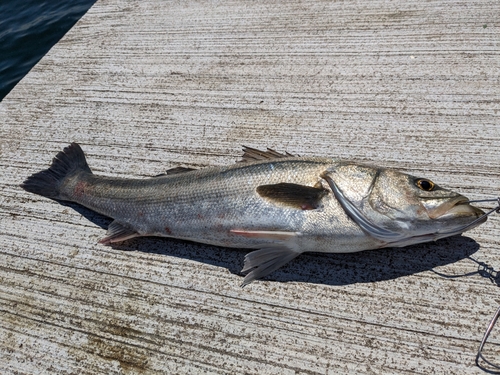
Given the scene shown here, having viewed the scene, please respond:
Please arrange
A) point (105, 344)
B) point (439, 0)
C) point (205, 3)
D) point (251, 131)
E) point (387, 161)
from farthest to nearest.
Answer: point (205, 3) → point (439, 0) → point (251, 131) → point (387, 161) → point (105, 344)

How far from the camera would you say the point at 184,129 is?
4438 mm

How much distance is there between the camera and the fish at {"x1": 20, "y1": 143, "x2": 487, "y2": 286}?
277 cm

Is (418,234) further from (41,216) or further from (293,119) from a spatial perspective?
(41,216)

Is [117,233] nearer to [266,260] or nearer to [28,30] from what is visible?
[266,260]

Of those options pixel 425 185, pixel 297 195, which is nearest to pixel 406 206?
pixel 425 185

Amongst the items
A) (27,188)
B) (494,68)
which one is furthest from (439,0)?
(27,188)

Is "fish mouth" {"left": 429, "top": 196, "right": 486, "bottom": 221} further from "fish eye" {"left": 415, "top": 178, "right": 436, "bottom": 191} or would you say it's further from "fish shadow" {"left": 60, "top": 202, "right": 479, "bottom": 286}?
"fish shadow" {"left": 60, "top": 202, "right": 479, "bottom": 286}

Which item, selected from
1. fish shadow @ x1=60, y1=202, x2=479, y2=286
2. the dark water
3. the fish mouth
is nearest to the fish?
the fish mouth

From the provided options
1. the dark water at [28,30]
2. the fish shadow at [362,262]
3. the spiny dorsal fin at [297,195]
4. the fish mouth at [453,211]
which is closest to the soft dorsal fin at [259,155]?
the spiny dorsal fin at [297,195]

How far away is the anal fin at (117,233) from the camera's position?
336cm

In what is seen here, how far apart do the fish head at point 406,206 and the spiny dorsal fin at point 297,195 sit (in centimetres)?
17

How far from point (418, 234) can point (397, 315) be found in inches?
21.7

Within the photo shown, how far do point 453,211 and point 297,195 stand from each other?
102 centimetres

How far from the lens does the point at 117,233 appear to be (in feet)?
11.1
